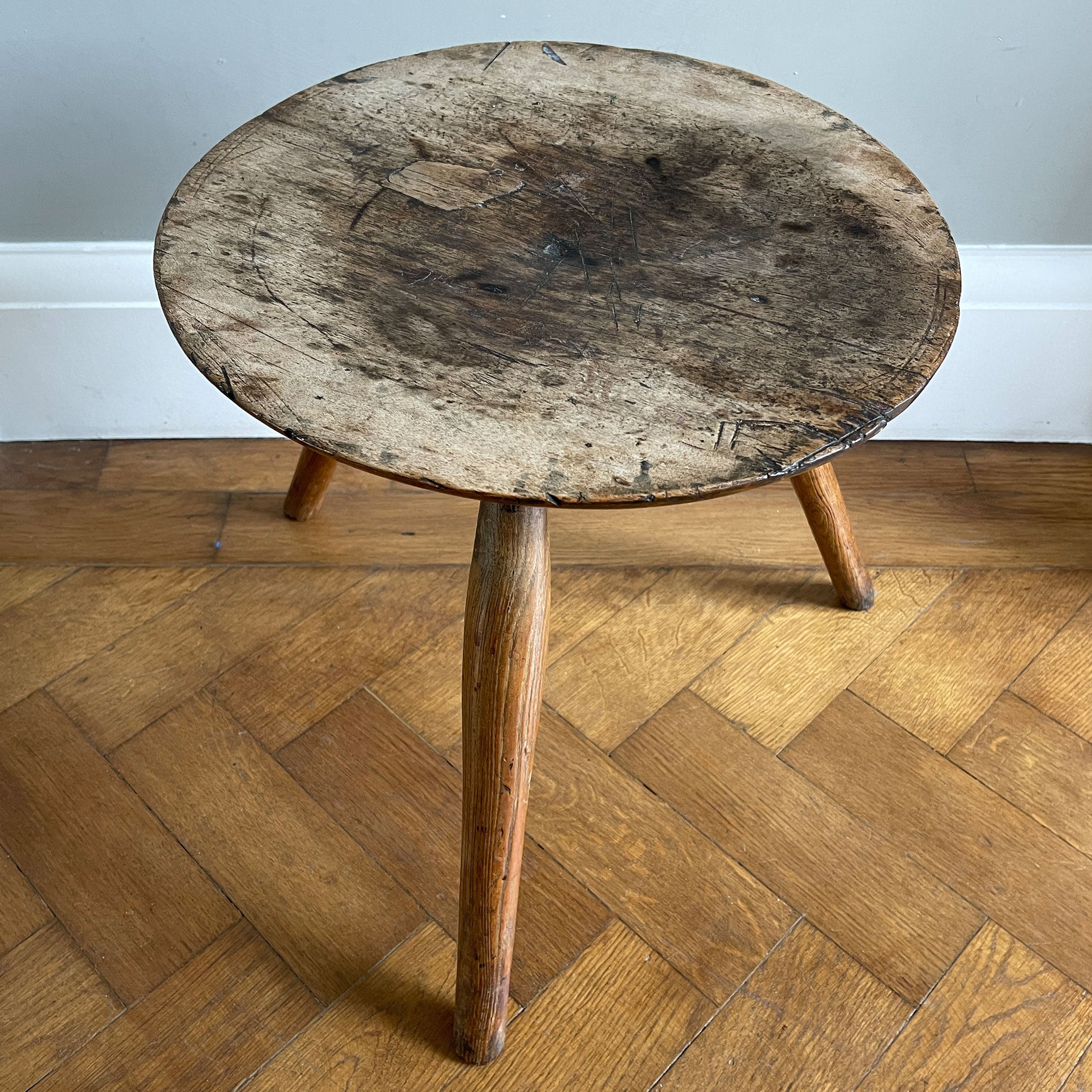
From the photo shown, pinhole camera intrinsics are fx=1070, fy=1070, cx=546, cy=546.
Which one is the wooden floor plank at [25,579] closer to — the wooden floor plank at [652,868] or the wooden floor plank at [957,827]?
the wooden floor plank at [652,868]

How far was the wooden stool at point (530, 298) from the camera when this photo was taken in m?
0.46

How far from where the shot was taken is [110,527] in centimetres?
95

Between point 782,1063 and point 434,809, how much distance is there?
278 mm

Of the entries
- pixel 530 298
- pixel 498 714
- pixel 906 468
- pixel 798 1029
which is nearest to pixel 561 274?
pixel 530 298

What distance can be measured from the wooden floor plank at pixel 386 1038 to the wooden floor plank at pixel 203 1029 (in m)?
0.01

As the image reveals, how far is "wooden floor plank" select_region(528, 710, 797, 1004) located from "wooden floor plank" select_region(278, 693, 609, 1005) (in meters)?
0.02

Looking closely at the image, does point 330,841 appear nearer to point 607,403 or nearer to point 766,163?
point 607,403

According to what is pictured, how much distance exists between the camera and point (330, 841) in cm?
74

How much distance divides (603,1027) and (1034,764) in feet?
1.24

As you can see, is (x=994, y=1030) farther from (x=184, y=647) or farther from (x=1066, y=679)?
(x=184, y=647)

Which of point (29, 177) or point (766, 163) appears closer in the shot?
point (766, 163)

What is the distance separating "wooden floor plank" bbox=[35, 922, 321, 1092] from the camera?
63 cm

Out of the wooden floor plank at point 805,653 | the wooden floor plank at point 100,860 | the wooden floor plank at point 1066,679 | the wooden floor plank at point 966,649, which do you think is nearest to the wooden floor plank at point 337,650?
the wooden floor plank at point 100,860

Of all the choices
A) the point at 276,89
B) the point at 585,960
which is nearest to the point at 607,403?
the point at 585,960
